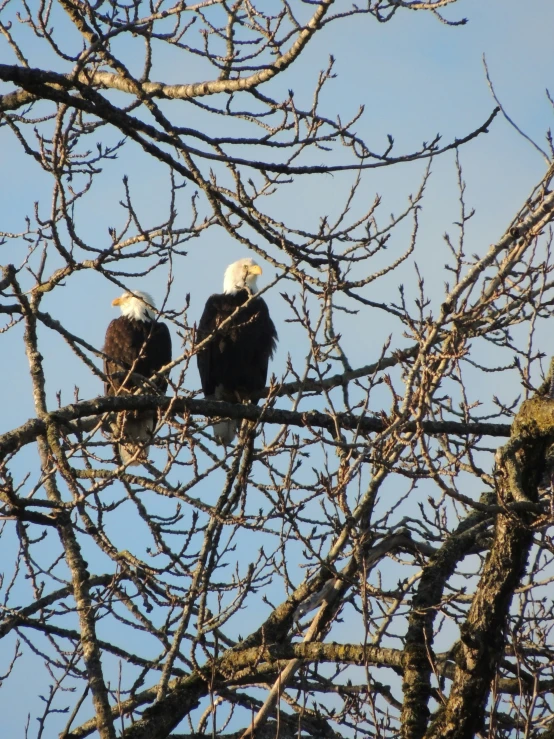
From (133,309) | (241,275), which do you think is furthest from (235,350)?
(133,309)

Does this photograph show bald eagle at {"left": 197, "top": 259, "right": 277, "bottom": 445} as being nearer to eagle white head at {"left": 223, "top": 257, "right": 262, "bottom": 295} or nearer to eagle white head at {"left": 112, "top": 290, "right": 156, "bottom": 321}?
eagle white head at {"left": 223, "top": 257, "right": 262, "bottom": 295}

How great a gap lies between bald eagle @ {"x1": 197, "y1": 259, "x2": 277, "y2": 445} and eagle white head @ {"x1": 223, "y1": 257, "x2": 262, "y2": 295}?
2cm

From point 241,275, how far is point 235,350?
87 cm

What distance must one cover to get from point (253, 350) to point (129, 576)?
3.47 metres

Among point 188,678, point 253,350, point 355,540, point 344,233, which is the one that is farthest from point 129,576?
point 253,350

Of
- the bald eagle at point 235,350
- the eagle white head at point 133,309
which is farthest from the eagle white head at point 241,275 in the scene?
the eagle white head at point 133,309

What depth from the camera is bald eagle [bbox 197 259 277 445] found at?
7281 millimetres

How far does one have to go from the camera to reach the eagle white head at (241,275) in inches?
305

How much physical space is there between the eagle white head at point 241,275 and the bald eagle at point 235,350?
0.02 m

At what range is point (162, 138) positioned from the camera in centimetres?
270

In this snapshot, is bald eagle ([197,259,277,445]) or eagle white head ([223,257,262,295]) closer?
bald eagle ([197,259,277,445])

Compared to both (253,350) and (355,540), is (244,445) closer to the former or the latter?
(355,540)

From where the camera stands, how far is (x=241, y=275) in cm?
795

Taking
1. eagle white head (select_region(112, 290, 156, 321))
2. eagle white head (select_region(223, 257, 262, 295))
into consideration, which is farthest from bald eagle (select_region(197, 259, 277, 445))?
eagle white head (select_region(112, 290, 156, 321))
